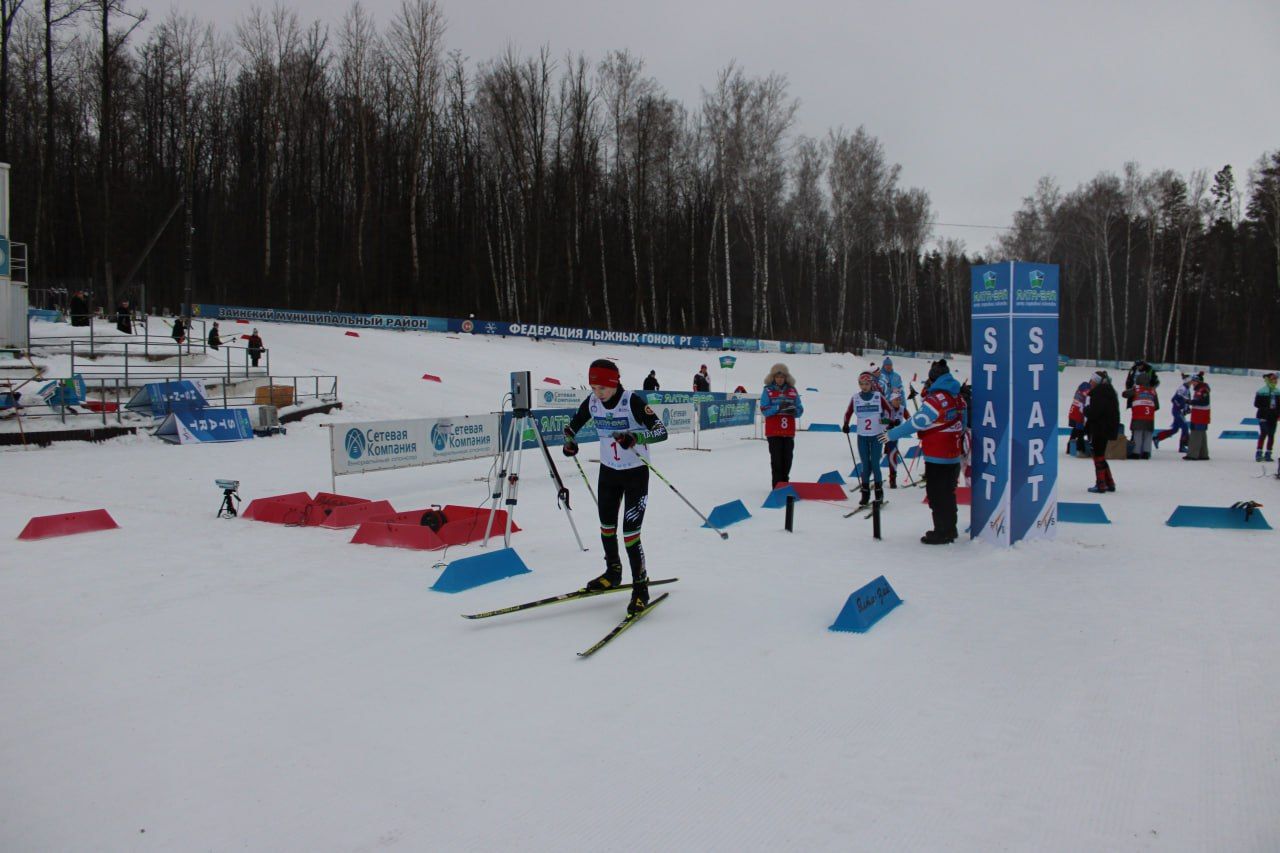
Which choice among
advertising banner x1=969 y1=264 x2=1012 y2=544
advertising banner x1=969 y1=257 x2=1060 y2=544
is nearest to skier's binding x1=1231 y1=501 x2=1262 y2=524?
advertising banner x1=969 y1=257 x2=1060 y2=544

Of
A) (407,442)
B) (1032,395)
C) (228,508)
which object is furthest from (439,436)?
(1032,395)

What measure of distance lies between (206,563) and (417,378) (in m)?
21.6

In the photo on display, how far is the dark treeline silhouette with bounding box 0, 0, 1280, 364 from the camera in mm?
44375

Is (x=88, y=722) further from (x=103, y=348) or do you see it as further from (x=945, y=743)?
(x=103, y=348)

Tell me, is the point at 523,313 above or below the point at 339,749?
above

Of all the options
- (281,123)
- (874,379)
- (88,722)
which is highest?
(281,123)

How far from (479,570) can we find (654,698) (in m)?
3.02

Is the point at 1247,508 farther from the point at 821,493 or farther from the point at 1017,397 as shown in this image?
the point at 821,493

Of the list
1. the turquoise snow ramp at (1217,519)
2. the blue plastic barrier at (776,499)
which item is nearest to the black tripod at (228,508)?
the blue plastic barrier at (776,499)

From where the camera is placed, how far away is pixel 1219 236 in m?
59.6

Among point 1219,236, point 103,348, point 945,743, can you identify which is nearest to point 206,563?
point 945,743

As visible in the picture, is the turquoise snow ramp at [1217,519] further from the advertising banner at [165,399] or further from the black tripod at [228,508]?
the advertising banner at [165,399]

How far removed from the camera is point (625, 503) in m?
5.95

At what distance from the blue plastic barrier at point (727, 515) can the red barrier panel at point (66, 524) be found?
6.78m
